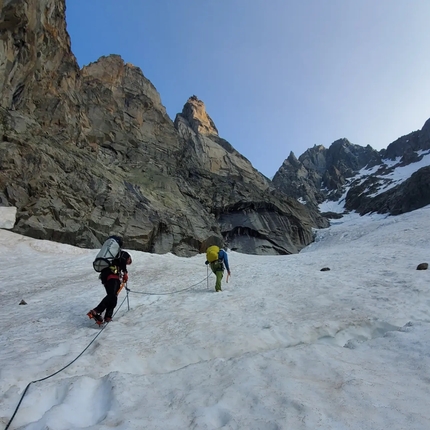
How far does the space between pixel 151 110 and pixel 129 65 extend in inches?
817

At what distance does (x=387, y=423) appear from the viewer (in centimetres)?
367

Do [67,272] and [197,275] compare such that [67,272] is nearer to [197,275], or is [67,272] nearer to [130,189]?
[197,275]

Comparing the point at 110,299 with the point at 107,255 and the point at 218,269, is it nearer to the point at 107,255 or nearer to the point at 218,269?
the point at 107,255

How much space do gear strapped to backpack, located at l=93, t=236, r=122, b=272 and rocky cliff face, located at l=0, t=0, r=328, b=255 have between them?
58.8ft

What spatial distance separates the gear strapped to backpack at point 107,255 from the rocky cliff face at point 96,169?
17.9 metres

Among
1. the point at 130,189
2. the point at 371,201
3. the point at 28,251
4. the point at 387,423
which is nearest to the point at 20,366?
the point at 387,423

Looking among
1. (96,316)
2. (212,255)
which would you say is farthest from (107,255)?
(212,255)

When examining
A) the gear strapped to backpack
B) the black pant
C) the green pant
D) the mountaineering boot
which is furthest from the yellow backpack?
the mountaineering boot

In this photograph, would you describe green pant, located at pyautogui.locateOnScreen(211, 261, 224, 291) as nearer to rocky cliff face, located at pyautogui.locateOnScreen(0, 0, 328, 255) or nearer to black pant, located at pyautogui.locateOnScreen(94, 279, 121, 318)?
black pant, located at pyautogui.locateOnScreen(94, 279, 121, 318)

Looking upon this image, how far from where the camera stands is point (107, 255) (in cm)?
851

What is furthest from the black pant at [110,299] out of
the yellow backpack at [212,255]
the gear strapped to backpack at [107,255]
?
the yellow backpack at [212,255]

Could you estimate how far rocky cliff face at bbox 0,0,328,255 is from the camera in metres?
26.6

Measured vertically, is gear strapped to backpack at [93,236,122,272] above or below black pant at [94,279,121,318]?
above

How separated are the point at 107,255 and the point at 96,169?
28.4 m
